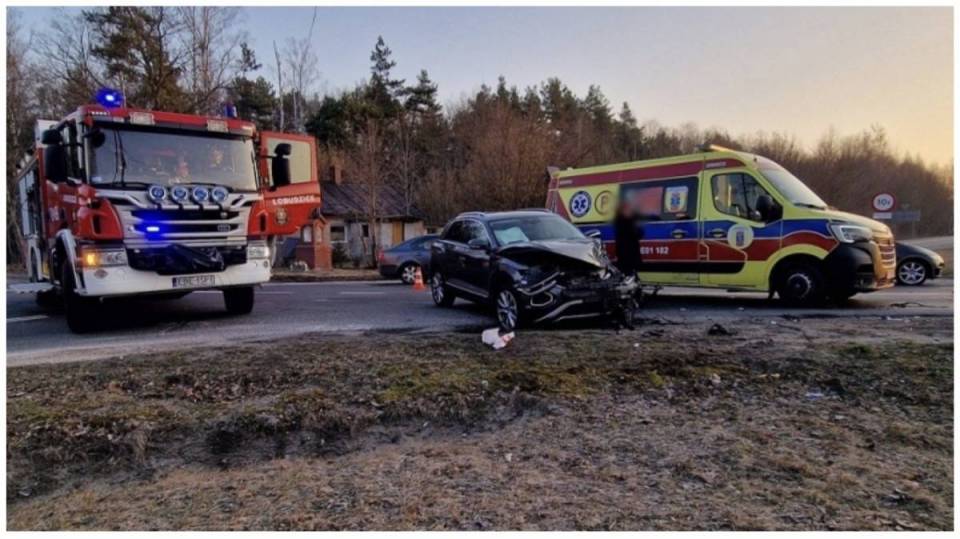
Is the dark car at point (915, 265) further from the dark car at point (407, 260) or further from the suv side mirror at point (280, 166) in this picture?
the suv side mirror at point (280, 166)

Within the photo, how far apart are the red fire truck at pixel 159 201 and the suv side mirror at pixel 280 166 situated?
15mm

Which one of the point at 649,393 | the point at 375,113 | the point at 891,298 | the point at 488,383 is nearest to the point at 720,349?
the point at 649,393

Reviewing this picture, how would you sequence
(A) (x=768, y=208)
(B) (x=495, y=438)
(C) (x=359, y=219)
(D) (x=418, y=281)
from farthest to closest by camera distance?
(C) (x=359, y=219)
(D) (x=418, y=281)
(A) (x=768, y=208)
(B) (x=495, y=438)

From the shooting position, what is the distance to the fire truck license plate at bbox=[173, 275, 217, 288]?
8336 mm

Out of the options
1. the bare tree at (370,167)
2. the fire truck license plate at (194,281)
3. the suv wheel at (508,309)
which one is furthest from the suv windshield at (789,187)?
the bare tree at (370,167)

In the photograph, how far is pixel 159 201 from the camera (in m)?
8.00

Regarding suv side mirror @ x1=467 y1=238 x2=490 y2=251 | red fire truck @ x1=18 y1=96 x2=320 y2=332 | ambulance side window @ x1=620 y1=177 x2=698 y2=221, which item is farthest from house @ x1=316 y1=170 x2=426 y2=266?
suv side mirror @ x1=467 y1=238 x2=490 y2=251

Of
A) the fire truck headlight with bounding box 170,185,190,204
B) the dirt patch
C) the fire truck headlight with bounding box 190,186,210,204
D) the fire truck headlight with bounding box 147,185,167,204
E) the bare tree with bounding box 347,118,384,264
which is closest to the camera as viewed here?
the dirt patch

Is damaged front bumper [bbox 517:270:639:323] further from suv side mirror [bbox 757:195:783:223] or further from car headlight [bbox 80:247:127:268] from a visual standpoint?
car headlight [bbox 80:247:127:268]

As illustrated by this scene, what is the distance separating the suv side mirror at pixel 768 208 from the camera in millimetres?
9625

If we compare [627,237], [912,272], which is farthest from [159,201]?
[912,272]

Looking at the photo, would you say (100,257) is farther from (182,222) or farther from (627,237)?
(627,237)

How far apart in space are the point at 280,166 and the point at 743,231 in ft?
24.3

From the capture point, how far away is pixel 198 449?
408 centimetres
